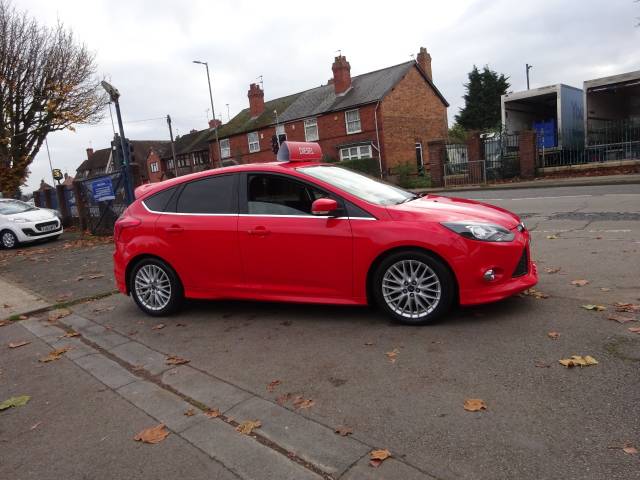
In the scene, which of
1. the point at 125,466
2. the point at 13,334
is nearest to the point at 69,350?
the point at 13,334

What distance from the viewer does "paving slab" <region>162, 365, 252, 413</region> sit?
3.55m

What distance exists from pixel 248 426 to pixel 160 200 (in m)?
3.33

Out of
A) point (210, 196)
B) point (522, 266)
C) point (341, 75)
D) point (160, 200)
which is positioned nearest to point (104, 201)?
point (160, 200)

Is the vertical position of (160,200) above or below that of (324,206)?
above

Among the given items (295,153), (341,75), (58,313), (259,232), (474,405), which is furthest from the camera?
(341,75)

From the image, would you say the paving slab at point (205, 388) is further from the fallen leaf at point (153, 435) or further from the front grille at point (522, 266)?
the front grille at point (522, 266)

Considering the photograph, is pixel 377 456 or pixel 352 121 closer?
pixel 377 456

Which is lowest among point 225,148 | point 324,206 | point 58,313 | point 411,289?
point 58,313

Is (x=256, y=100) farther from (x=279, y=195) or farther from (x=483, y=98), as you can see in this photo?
(x=279, y=195)

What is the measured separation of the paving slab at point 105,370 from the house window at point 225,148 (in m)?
43.5

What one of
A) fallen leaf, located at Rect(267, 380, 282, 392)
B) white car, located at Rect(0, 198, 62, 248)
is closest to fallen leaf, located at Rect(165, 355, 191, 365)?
fallen leaf, located at Rect(267, 380, 282, 392)

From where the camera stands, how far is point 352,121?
37.4 meters

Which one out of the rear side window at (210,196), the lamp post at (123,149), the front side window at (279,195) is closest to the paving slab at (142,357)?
the rear side window at (210,196)

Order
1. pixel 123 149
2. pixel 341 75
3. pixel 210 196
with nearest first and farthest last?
pixel 210 196, pixel 123 149, pixel 341 75
